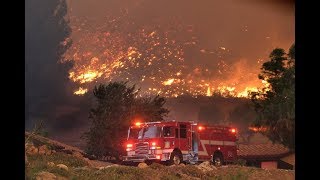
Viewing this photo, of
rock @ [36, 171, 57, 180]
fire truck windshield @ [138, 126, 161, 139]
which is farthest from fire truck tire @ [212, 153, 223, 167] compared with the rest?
rock @ [36, 171, 57, 180]

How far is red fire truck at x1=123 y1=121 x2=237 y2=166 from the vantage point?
2606cm

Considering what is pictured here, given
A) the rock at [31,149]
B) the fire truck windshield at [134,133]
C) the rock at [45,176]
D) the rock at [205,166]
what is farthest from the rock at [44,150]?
the rock at [205,166]

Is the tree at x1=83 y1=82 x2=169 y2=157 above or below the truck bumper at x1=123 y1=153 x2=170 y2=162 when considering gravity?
above

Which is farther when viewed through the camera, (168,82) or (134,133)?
(168,82)

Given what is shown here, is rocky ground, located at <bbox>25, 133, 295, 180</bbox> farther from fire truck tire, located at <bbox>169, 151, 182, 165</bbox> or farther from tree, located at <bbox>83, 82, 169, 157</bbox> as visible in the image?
tree, located at <bbox>83, 82, 169, 157</bbox>

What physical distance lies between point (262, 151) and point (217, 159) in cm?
1593

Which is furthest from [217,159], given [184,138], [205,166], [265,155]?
Result: [265,155]

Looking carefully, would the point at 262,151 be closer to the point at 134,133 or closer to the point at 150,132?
the point at 134,133

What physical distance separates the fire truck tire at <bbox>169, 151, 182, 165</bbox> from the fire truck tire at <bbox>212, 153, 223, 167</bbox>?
9.87ft

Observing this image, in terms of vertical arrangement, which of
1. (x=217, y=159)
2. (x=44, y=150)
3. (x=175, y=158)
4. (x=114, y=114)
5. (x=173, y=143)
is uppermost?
(x=114, y=114)

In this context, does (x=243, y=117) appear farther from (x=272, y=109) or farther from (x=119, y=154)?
(x=119, y=154)

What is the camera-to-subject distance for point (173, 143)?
26344 millimetres

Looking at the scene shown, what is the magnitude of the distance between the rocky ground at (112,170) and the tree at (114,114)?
4.57 meters
